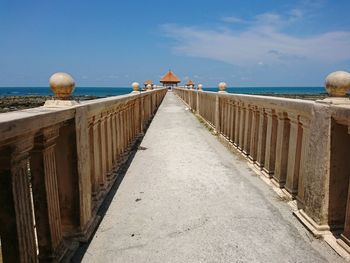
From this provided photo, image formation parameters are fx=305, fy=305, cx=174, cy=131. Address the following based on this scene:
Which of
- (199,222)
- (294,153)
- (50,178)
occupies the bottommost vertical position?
(199,222)

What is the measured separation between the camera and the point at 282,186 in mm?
4605

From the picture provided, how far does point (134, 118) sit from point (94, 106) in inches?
191

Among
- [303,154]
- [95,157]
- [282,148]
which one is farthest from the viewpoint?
[282,148]

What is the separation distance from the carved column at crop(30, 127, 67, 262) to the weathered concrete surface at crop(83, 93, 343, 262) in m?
0.35

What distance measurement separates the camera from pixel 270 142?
16.7ft

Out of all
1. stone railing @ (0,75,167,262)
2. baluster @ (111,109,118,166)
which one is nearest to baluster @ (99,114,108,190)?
stone railing @ (0,75,167,262)

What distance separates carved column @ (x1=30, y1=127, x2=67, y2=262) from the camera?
2.47 m

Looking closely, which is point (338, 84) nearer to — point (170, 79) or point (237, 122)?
point (237, 122)

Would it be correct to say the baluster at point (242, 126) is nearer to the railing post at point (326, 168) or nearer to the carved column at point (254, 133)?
the carved column at point (254, 133)

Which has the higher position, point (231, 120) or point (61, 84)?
point (61, 84)

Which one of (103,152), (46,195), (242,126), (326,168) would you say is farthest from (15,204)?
(242,126)

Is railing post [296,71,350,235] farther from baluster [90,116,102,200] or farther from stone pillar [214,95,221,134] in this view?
stone pillar [214,95,221,134]

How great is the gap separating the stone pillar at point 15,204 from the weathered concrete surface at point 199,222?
0.84 metres

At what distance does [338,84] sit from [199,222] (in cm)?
217
